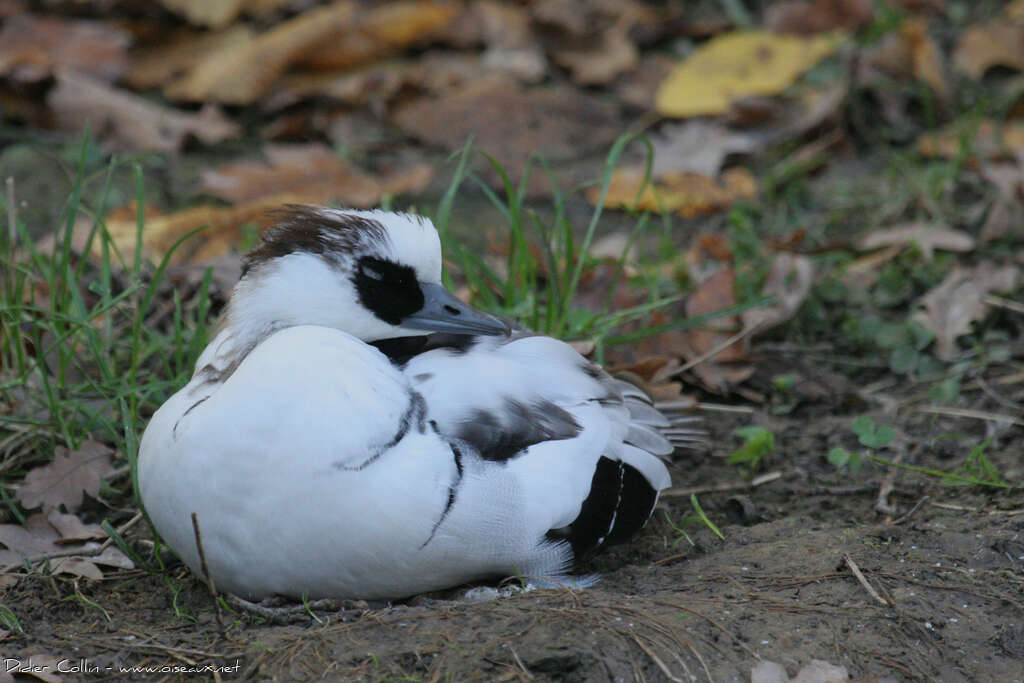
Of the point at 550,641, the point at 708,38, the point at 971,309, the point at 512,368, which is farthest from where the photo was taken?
the point at 708,38

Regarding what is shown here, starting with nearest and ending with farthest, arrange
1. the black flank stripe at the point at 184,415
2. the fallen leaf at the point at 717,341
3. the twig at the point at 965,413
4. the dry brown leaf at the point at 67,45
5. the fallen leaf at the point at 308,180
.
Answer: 1. the black flank stripe at the point at 184,415
2. the twig at the point at 965,413
3. the fallen leaf at the point at 717,341
4. the fallen leaf at the point at 308,180
5. the dry brown leaf at the point at 67,45

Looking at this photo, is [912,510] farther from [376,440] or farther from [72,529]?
[72,529]

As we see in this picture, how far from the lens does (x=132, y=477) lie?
2.94 m

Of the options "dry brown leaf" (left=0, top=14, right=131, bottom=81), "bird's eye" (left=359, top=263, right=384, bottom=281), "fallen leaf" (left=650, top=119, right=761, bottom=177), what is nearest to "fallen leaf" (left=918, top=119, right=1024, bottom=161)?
"fallen leaf" (left=650, top=119, right=761, bottom=177)

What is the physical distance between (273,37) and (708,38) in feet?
7.27

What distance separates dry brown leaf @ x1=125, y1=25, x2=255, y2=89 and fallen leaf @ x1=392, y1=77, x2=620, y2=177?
0.98 meters

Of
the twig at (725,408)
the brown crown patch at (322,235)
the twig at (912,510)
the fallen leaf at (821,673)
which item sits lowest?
the twig at (725,408)

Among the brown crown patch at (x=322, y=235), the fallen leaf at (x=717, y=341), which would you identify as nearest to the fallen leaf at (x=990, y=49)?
the fallen leaf at (x=717, y=341)

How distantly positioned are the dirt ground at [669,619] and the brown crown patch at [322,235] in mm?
774

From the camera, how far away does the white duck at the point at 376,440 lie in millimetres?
2373

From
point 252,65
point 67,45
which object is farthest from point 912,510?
point 67,45

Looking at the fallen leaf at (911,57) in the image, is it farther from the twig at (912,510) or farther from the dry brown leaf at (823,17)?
the twig at (912,510)

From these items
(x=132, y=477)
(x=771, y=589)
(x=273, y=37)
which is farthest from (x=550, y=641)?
(x=273, y=37)

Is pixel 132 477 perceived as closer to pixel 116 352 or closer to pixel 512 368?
pixel 116 352
